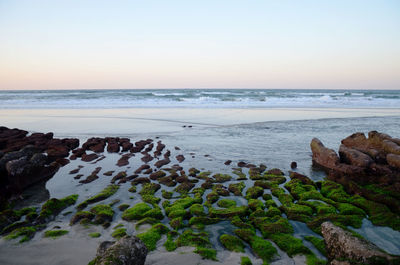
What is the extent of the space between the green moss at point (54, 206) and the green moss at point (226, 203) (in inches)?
132

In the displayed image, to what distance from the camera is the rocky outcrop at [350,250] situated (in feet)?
10.2

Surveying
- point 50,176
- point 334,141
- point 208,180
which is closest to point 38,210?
point 50,176

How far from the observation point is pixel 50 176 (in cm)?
755

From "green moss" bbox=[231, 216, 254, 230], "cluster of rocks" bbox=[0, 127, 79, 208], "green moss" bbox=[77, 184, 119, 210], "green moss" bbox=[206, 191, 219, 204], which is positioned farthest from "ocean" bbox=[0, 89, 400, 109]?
"green moss" bbox=[231, 216, 254, 230]

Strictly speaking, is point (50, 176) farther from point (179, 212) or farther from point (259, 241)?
point (259, 241)

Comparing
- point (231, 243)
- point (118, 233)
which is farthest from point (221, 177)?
point (118, 233)

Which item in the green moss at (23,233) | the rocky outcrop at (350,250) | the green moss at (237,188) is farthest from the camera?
the green moss at (237,188)

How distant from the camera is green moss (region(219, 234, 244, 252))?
406 centimetres

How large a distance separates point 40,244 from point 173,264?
2318 mm

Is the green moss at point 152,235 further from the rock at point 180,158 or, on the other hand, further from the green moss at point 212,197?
the rock at point 180,158

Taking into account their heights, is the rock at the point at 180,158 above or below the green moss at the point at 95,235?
above

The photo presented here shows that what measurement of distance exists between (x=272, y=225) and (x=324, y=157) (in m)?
4.77

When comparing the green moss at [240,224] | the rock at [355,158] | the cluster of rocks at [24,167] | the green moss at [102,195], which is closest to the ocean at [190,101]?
the cluster of rocks at [24,167]

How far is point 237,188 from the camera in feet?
21.1
